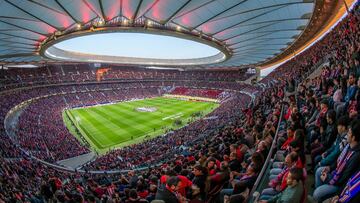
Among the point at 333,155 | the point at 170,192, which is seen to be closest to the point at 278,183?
the point at 333,155

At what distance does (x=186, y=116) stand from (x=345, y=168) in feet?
137

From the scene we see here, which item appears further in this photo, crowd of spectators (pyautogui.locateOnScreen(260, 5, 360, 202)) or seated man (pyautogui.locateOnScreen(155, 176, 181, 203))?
seated man (pyautogui.locateOnScreen(155, 176, 181, 203))

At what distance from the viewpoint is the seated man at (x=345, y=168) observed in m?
3.66

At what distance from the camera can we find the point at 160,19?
23297 mm

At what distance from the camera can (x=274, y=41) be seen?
103 ft

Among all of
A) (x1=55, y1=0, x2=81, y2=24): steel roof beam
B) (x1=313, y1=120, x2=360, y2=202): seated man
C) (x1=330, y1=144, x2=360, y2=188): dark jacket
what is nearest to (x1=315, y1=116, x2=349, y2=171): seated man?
(x1=313, y1=120, x2=360, y2=202): seated man

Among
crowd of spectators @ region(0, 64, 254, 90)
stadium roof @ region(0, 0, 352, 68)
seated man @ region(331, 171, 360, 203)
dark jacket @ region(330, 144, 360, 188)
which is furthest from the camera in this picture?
crowd of spectators @ region(0, 64, 254, 90)

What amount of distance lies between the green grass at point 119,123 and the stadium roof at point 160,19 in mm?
12916

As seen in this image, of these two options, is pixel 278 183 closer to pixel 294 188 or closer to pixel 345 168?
pixel 294 188

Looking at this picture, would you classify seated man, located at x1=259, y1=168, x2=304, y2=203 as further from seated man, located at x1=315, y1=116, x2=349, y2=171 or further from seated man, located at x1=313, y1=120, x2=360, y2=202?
seated man, located at x1=315, y1=116, x2=349, y2=171

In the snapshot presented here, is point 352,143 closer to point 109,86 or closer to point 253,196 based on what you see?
point 253,196

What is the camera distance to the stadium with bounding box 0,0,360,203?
5168mm

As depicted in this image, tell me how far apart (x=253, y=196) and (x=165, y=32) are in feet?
78.5

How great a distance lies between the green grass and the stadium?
27 cm
